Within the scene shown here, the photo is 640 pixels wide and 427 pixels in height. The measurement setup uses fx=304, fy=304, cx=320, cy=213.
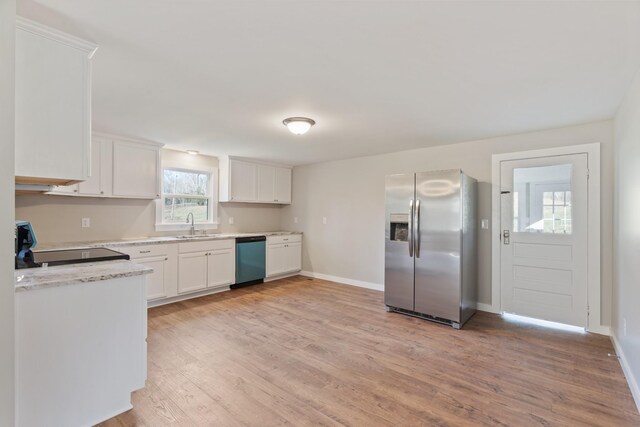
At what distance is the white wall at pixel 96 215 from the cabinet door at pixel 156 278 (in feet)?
2.37

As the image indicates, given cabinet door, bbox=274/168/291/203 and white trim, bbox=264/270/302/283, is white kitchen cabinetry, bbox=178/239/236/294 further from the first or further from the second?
cabinet door, bbox=274/168/291/203

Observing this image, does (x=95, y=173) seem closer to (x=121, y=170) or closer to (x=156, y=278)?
(x=121, y=170)

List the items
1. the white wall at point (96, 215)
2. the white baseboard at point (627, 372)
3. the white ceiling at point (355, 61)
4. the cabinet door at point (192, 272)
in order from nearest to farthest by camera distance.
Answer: the white ceiling at point (355, 61) < the white baseboard at point (627, 372) < the white wall at point (96, 215) < the cabinet door at point (192, 272)

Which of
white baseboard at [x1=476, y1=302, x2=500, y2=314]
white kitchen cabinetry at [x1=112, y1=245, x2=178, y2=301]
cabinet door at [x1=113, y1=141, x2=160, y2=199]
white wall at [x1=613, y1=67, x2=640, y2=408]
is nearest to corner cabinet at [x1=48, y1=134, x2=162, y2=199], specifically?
A: cabinet door at [x1=113, y1=141, x2=160, y2=199]

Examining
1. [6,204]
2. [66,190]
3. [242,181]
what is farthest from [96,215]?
[6,204]

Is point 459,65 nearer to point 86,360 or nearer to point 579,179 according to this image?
point 579,179

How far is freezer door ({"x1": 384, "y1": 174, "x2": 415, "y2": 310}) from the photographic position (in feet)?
12.5

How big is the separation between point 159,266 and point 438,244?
11.8ft

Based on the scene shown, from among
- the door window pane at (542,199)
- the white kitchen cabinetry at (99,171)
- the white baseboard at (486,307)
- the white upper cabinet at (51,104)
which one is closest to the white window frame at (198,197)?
the white kitchen cabinetry at (99,171)

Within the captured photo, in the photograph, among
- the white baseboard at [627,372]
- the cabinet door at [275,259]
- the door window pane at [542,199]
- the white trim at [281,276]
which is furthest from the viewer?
the white trim at [281,276]

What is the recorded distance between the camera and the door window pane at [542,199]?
3443 millimetres

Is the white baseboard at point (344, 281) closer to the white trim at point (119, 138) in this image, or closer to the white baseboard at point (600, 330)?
the white baseboard at point (600, 330)

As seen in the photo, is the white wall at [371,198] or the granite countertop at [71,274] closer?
the granite countertop at [71,274]

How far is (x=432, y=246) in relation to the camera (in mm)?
3627
